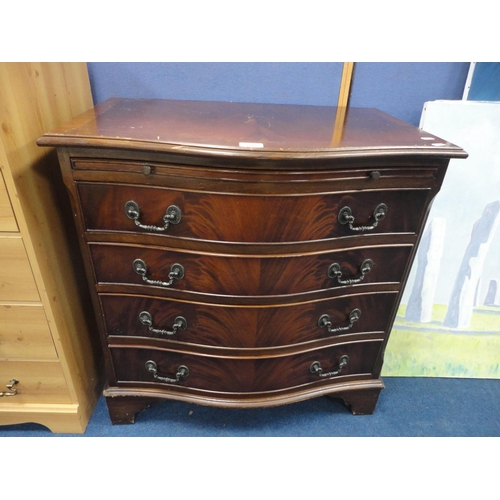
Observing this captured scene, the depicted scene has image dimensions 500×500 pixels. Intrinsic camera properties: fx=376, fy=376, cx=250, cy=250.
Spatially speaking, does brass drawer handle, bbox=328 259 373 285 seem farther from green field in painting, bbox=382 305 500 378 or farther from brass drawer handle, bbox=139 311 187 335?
green field in painting, bbox=382 305 500 378

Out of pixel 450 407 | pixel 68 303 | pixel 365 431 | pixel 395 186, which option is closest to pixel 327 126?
pixel 395 186

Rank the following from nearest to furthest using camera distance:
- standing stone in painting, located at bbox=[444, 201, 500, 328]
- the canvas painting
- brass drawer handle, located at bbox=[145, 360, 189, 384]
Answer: brass drawer handle, located at bbox=[145, 360, 189, 384]
the canvas painting
standing stone in painting, located at bbox=[444, 201, 500, 328]

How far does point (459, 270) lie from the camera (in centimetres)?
147

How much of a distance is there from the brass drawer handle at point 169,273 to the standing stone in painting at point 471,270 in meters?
1.12

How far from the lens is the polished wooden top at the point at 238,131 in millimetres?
824

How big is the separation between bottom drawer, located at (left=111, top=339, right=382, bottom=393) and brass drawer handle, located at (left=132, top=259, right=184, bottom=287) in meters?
0.26

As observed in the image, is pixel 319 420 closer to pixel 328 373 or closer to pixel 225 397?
pixel 328 373

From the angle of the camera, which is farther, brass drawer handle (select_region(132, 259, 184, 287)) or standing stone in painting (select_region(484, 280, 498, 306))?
standing stone in painting (select_region(484, 280, 498, 306))

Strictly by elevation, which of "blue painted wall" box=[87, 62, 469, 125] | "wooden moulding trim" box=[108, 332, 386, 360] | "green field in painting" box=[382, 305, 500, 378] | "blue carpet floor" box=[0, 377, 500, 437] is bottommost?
"blue carpet floor" box=[0, 377, 500, 437]

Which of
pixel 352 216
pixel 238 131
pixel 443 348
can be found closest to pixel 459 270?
pixel 443 348

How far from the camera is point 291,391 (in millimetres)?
1230

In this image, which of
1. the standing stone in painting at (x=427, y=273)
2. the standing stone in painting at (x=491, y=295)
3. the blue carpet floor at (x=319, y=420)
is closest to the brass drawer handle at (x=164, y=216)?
the blue carpet floor at (x=319, y=420)

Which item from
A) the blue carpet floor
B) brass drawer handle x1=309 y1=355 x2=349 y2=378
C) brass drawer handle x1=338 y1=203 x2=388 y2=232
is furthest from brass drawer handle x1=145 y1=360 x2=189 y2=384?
brass drawer handle x1=338 y1=203 x2=388 y2=232

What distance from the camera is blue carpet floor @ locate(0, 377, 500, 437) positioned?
4.36 ft
